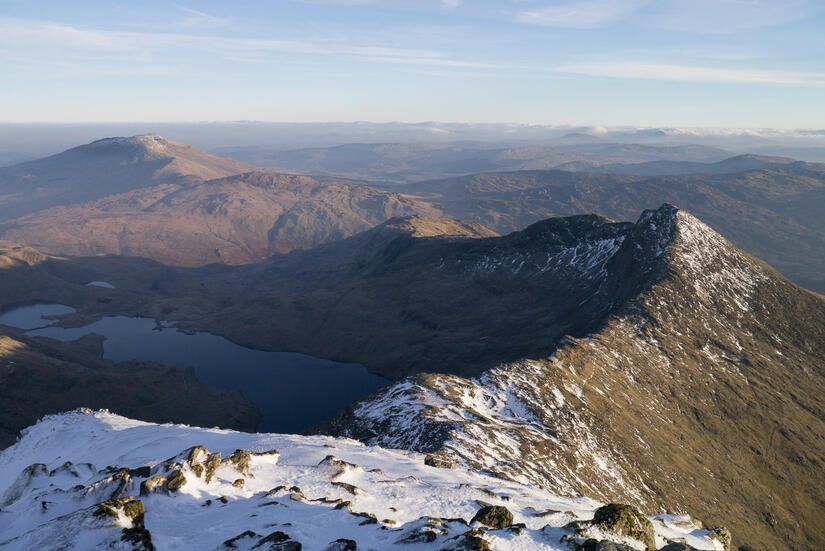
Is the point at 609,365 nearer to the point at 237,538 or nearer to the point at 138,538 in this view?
the point at 237,538

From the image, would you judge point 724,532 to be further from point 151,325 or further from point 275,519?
point 151,325

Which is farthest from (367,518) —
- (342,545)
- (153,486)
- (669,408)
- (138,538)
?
(669,408)

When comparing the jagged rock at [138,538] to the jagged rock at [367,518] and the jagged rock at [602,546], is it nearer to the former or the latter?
the jagged rock at [367,518]

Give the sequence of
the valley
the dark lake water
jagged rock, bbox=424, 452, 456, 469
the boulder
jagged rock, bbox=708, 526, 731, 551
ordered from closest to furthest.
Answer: the boulder
jagged rock, bbox=708, 526, 731, 551
jagged rock, bbox=424, 452, 456, 469
the valley
the dark lake water

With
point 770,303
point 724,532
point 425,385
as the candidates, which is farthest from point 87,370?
point 770,303

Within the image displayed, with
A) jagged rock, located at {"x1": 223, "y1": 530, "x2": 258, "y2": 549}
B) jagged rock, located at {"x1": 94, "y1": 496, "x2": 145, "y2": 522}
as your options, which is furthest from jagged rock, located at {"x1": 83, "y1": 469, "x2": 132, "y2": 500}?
jagged rock, located at {"x1": 223, "y1": 530, "x2": 258, "y2": 549}

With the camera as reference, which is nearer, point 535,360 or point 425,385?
point 425,385

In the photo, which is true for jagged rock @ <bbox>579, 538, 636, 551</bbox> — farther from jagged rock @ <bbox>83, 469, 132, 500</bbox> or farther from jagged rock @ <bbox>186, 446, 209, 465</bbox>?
jagged rock @ <bbox>83, 469, 132, 500</bbox>
